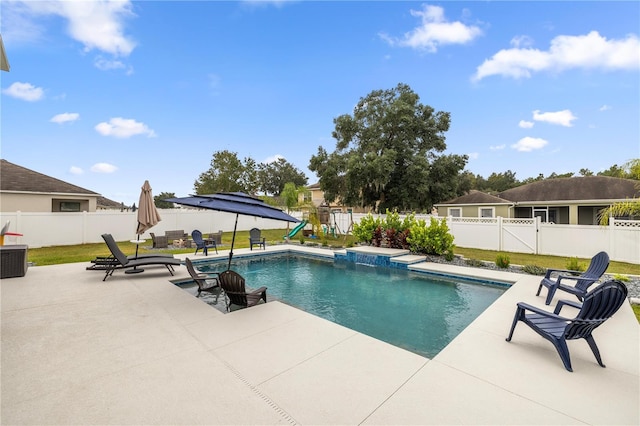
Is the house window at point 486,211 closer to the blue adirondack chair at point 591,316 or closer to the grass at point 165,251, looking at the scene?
the grass at point 165,251

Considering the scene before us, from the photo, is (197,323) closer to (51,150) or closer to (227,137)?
(51,150)

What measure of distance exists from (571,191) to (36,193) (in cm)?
3475

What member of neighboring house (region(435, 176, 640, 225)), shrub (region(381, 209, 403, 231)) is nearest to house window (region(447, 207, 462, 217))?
neighboring house (region(435, 176, 640, 225))

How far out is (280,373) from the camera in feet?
10.1

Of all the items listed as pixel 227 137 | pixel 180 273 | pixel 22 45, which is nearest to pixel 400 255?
pixel 180 273

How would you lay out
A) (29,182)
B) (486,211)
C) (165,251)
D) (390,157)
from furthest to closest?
1. (390,157)
2. (486,211)
3. (29,182)
4. (165,251)

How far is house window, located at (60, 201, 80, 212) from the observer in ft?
59.7

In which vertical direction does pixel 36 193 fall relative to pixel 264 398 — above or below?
above

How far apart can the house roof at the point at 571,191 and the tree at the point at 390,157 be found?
14.4 feet

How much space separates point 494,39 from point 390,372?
17.1 meters

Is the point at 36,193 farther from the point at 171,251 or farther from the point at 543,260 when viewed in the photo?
the point at 543,260

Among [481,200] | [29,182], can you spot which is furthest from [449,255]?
[29,182]

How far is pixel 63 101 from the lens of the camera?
555 inches

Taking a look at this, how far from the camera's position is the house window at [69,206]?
18.2 meters
